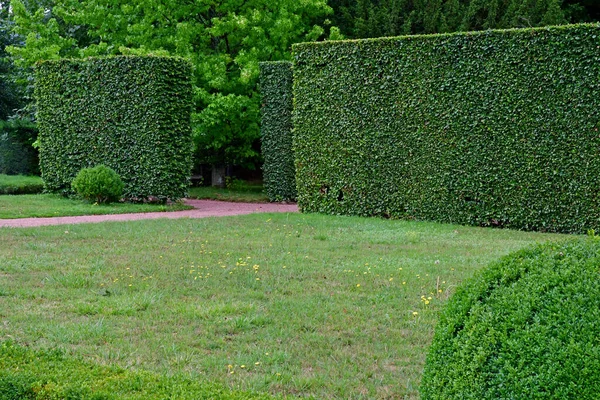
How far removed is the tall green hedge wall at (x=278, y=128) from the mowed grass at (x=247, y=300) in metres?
6.63

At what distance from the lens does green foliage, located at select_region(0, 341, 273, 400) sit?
137 inches

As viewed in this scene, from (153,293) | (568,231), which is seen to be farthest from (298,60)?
(153,293)

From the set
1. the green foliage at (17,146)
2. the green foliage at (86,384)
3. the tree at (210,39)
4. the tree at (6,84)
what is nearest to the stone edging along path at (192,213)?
the tree at (210,39)

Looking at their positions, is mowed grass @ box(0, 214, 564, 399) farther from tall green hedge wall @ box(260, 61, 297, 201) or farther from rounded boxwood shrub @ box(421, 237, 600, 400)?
tall green hedge wall @ box(260, 61, 297, 201)

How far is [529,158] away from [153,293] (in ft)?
24.2

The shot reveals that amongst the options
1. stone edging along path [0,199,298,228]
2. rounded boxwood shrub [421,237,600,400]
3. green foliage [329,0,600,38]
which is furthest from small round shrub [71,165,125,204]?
rounded boxwood shrub [421,237,600,400]

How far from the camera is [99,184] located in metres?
14.9

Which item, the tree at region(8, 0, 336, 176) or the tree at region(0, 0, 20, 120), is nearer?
the tree at region(8, 0, 336, 176)

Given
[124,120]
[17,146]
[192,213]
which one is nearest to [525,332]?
[192,213]

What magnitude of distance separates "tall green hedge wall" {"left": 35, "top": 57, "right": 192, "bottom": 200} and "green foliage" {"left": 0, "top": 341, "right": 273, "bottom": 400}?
11.4 meters

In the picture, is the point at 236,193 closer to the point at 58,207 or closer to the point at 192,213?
the point at 192,213

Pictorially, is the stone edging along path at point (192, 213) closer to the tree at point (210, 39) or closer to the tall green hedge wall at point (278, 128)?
the tall green hedge wall at point (278, 128)

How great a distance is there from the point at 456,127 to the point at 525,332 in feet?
32.4

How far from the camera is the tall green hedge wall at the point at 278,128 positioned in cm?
1662
